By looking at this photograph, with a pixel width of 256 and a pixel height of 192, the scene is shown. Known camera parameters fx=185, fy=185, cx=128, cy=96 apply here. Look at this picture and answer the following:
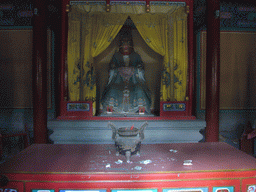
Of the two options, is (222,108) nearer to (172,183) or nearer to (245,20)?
(245,20)

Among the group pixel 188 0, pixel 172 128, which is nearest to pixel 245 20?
pixel 188 0

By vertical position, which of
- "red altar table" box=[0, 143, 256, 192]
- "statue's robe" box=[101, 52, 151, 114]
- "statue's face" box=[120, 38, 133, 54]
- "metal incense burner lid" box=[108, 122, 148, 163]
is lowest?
"red altar table" box=[0, 143, 256, 192]

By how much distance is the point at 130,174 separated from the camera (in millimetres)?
1280

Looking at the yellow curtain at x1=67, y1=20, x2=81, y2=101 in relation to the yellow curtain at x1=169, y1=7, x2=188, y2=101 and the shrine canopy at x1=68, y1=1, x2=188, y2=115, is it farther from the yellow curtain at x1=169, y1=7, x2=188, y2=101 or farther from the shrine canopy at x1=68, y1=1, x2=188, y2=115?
the yellow curtain at x1=169, y1=7, x2=188, y2=101

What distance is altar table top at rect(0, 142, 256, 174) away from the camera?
1327mm

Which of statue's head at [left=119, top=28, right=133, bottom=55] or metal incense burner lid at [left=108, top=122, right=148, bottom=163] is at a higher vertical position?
statue's head at [left=119, top=28, right=133, bottom=55]

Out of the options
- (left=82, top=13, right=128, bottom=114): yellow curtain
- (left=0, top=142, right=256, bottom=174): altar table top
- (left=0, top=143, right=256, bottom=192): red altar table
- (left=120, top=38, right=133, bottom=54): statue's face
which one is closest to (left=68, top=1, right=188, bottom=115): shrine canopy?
(left=82, top=13, right=128, bottom=114): yellow curtain

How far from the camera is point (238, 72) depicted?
416 centimetres

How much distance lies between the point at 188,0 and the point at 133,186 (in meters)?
3.40

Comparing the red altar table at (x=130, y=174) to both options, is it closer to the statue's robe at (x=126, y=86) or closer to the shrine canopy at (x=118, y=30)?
the shrine canopy at (x=118, y=30)

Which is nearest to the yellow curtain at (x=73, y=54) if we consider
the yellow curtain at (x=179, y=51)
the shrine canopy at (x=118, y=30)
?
the shrine canopy at (x=118, y=30)

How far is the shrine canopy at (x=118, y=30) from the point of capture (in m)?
3.42

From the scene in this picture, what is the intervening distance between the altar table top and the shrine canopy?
175 cm

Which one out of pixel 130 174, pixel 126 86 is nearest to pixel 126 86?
pixel 126 86
